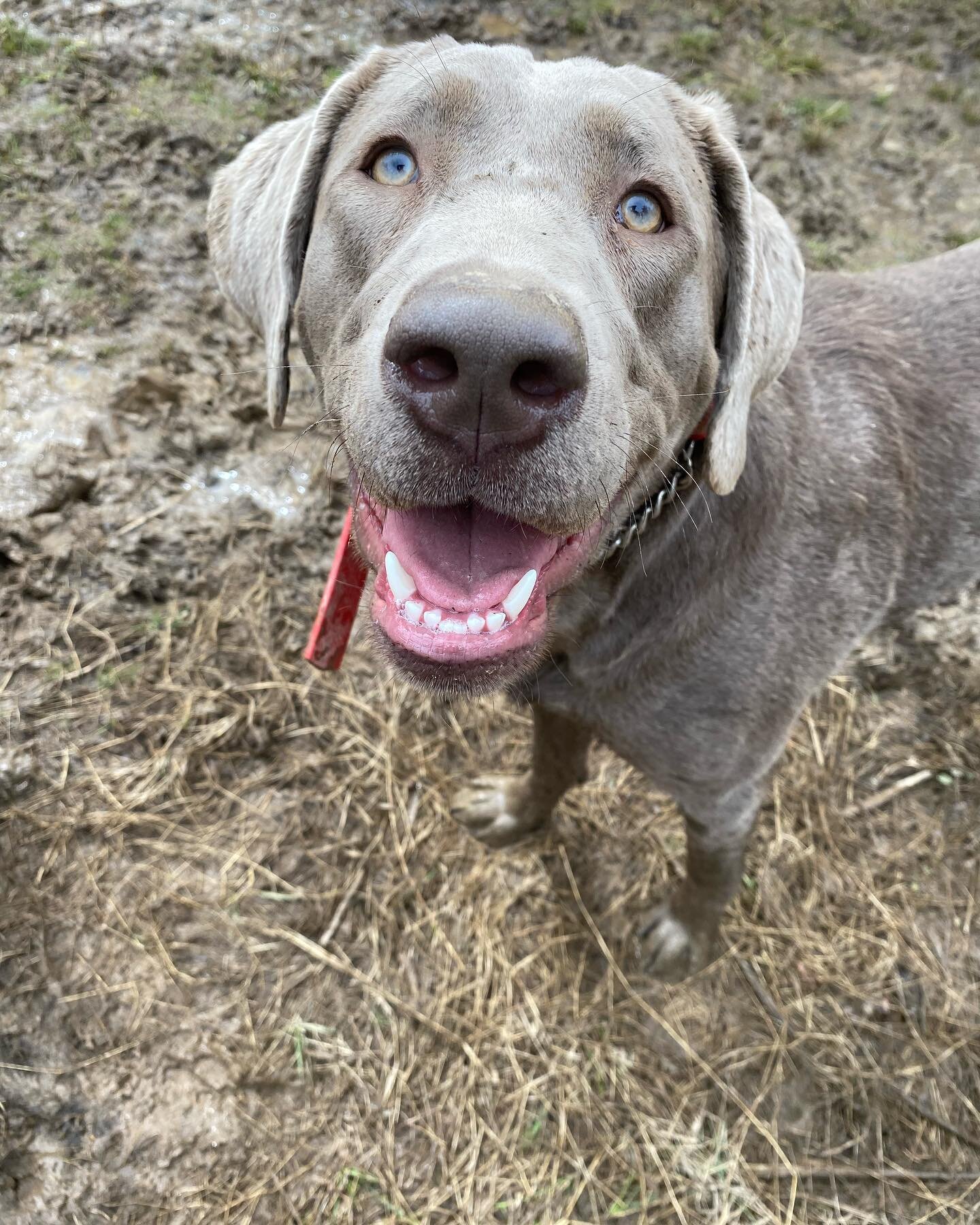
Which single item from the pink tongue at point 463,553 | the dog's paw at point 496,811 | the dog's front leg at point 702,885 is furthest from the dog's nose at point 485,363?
the dog's paw at point 496,811

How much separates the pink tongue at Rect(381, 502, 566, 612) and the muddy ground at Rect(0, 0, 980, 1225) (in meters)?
0.85

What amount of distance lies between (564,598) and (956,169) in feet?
12.4

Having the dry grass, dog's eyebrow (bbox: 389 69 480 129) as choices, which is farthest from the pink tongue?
the dry grass

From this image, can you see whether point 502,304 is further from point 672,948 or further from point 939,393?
point 672,948

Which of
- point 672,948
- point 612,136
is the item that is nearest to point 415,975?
point 672,948

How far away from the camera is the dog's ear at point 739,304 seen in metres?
1.58

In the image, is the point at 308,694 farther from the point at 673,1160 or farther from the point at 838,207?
the point at 838,207

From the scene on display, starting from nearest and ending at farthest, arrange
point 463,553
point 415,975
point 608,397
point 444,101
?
point 608,397, point 463,553, point 444,101, point 415,975

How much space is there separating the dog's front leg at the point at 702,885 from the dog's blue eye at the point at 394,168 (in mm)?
1506

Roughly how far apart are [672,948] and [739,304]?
1884mm

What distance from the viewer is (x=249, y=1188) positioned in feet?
7.32

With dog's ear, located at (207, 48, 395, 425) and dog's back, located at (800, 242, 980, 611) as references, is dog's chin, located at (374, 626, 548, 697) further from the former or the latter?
dog's back, located at (800, 242, 980, 611)

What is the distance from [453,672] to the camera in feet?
4.33

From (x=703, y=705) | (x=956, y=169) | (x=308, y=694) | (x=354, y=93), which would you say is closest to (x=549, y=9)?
(x=956, y=169)
